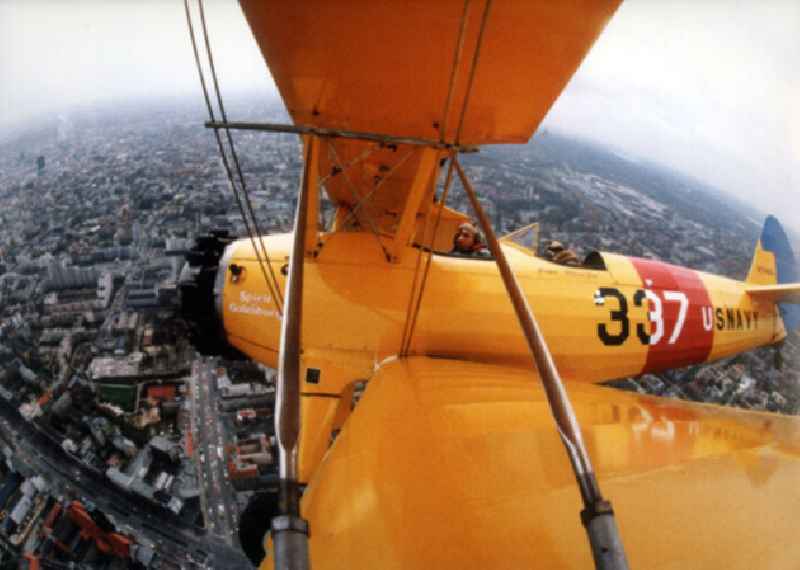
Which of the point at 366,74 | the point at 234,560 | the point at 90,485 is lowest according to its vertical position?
the point at 234,560

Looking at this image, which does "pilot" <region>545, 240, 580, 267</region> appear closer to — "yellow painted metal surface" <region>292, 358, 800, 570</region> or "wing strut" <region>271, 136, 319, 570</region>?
"yellow painted metal surface" <region>292, 358, 800, 570</region>

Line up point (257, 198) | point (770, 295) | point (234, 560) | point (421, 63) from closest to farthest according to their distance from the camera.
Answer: point (421, 63)
point (770, 295)
point (234, 560)
point (257, 198)

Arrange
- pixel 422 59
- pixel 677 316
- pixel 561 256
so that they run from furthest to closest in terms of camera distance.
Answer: pixel 677 316
pixel 561 256
pixel 422 59

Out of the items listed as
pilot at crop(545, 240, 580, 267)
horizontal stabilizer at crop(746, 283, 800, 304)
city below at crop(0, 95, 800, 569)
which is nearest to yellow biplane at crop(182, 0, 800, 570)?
pilot at crop(545, 240, 580, 267)

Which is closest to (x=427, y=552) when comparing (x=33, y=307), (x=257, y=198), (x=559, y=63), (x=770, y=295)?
(x=559, y=63)

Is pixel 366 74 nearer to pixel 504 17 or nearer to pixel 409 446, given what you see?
pixel 504 17

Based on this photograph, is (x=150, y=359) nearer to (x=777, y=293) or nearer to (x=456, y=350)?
(x=456, y=350)

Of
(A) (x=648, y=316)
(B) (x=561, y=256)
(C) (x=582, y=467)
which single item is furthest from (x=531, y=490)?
(A) (x=648, y=316)

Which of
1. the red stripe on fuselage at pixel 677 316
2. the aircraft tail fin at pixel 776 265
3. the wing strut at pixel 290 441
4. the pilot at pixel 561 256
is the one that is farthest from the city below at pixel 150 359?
the wing strut at pixel 290 441
